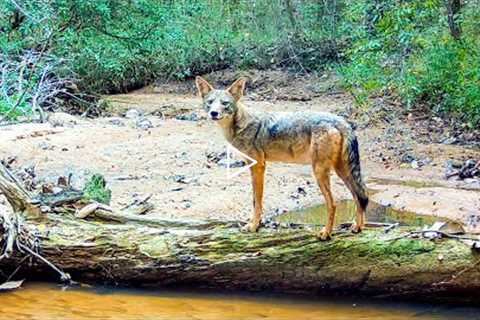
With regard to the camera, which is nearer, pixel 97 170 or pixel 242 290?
pixel 242 290

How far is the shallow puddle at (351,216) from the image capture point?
8.69 metres

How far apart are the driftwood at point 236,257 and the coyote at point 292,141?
23 centimetres

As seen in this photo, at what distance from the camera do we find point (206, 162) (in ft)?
37.7

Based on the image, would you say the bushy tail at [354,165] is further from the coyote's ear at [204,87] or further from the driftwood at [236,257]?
the coyote's ear at [204,87]

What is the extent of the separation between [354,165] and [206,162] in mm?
5598

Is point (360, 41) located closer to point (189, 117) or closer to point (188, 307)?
point (189, 117)

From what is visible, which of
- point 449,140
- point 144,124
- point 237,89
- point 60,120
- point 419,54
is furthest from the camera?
point 144,124

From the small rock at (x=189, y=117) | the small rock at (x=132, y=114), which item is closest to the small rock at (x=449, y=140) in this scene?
the small rock at (x=189, y=117)

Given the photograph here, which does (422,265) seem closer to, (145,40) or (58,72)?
(145,40)

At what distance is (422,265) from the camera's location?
5.82 m

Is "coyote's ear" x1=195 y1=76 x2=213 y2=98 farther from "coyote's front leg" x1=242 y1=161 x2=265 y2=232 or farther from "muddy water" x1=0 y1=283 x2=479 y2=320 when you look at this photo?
"muddy water" x1=0 y1=283 x2=479 y2=320

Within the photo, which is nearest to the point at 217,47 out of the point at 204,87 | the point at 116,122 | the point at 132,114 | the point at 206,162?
the point at 132,114

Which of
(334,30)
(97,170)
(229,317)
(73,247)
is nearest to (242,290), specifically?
(229,317)

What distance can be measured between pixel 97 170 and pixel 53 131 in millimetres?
2672
